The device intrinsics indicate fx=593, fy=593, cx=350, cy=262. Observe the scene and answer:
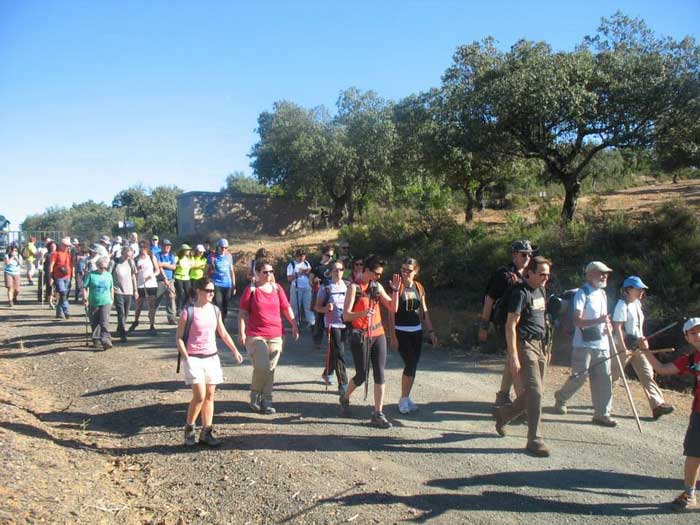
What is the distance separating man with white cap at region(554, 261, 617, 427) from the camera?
6.64 m

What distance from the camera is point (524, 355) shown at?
18.9ft

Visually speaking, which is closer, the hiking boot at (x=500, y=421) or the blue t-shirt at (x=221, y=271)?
the hiking boot at (x=500, y=421)

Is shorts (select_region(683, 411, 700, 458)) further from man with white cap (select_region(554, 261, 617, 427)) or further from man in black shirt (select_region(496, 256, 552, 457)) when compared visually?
man with white cap (select_region(554, 261, 617, 427))

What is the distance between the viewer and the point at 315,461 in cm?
560

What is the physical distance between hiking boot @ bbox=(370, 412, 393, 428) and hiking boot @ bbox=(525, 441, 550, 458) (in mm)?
1528

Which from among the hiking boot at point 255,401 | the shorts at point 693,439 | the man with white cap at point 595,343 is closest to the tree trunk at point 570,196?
the man with white cap at point 595,343

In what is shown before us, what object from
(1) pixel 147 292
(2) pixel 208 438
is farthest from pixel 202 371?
(1) pixel 147 292

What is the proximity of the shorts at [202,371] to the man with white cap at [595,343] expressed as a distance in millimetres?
4001

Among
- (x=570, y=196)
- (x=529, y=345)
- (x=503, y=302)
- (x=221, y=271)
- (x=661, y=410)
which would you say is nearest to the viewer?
(x=529, y=345)

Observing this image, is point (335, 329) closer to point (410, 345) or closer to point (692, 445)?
point (410, 345)

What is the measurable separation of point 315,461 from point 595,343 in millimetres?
3469

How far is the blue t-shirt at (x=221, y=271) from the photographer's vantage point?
465 inches

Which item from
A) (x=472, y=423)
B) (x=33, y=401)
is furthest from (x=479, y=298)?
(x=33, y=401)

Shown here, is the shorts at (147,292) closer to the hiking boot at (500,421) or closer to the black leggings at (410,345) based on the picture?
the black leggings at (410,345)
